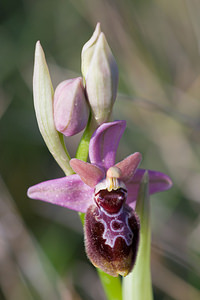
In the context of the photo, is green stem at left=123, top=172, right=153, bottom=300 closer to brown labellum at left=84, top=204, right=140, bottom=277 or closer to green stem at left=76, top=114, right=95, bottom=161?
brown labellum at left=84, top=204, right=140, bottom=277

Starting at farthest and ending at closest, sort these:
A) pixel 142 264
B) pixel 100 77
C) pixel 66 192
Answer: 1. pixel 142 264
2. pixel 66 192
3. pixel 100 77

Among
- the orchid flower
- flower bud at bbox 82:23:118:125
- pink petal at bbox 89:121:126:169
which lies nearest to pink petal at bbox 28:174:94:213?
the orchid flower

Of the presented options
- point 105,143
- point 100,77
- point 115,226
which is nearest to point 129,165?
point 105,143

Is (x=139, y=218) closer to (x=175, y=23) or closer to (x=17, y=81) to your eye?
(x=17, y=81)

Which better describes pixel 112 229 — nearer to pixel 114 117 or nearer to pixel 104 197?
pixel 104 197

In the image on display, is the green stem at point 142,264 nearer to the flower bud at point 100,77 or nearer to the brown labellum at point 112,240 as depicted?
the brown labellum at point 112,240

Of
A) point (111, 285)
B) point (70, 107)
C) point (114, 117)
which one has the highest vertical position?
point (70, 107)

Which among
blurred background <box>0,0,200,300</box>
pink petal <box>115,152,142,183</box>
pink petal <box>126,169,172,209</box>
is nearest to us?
pink petal <box>115,152,142,183</box>
